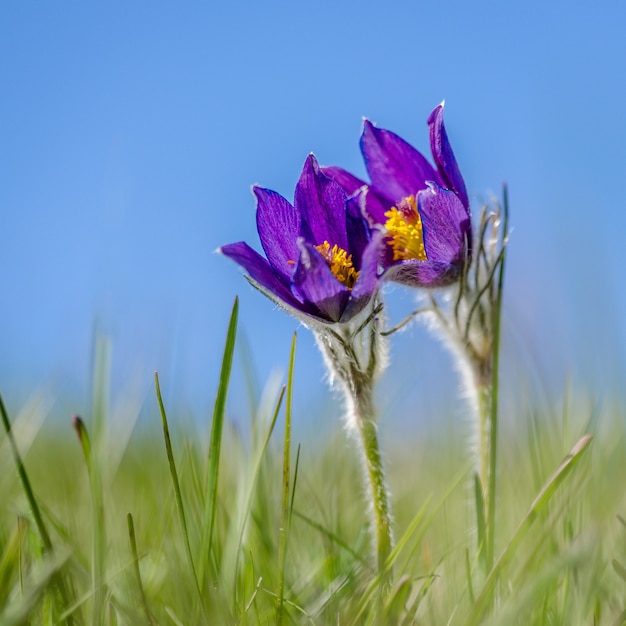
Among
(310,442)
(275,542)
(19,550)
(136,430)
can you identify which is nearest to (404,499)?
(310,442)

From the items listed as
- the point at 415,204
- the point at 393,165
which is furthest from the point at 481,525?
the point at 393,165

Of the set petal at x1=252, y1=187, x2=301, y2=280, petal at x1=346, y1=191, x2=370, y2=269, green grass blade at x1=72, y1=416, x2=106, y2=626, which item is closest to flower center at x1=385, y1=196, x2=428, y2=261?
petal at x1=346, y1=191, x2=370, y2=269

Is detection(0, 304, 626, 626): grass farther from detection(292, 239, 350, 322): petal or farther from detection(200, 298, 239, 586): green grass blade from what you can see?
detection(292, 239, 350, 322): petal

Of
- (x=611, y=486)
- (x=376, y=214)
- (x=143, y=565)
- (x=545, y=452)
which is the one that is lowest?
(x=611, y=486)

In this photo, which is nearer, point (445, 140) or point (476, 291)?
point (445, 140)

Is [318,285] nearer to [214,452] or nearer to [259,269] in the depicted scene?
[259,269]

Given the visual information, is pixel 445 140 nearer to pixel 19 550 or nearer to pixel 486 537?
pixel 486 537

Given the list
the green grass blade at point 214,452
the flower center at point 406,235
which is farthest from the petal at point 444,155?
the green grass blade at point 214,452
